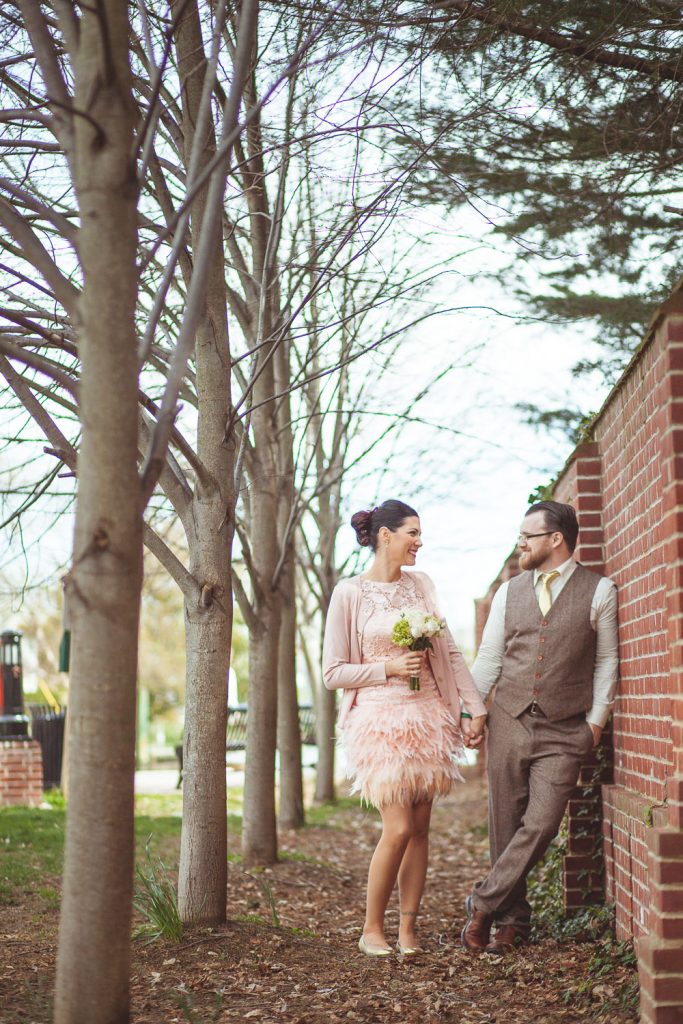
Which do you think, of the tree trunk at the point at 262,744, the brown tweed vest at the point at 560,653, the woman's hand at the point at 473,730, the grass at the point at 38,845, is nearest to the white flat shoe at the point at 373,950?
the woman's hand at the point at 473,730

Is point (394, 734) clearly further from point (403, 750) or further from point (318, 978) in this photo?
point (318, 978)

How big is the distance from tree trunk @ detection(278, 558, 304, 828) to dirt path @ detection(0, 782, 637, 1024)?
158 inches

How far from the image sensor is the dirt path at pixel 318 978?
4.15m

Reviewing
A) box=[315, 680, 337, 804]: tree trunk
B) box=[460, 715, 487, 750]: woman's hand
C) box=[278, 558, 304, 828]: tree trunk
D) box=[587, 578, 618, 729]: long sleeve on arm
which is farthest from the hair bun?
box=[315, 680, 337, 804]: tree trunk

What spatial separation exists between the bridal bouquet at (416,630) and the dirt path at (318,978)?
1357 millimetres

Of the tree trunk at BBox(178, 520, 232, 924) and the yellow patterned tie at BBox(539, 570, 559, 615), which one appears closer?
the tree trunk at BBox(178, 520, 232, 924)

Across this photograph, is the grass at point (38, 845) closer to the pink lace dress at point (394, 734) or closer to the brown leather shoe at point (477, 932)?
the pink lace dress at point (394, 734)

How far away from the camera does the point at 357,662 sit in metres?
5.67

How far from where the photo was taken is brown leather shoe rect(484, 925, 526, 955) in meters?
5.38

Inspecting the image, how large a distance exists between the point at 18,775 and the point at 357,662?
8036 millimetres

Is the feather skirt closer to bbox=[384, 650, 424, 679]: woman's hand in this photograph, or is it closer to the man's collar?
bbox=[384, 650, 424, 679]: woman's hand

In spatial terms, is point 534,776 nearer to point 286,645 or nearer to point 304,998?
point 304,998

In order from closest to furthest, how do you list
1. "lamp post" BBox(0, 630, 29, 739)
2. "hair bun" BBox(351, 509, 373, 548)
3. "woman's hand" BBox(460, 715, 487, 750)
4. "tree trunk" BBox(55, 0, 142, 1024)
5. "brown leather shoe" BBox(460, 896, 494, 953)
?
"tree trunk" BBox(55, 0, 142, 1024) < "brown leather shoe" BBox(460, 896, 494, 953) < "woman's hand" BBox(460, 715, 487, 750) < "hair bun" BBox(351, 509, 373, 548) < "lamp post" BBox(0, 630, 29, 739)

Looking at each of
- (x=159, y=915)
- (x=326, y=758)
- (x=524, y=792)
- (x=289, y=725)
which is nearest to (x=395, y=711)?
(x=524, y=792)
